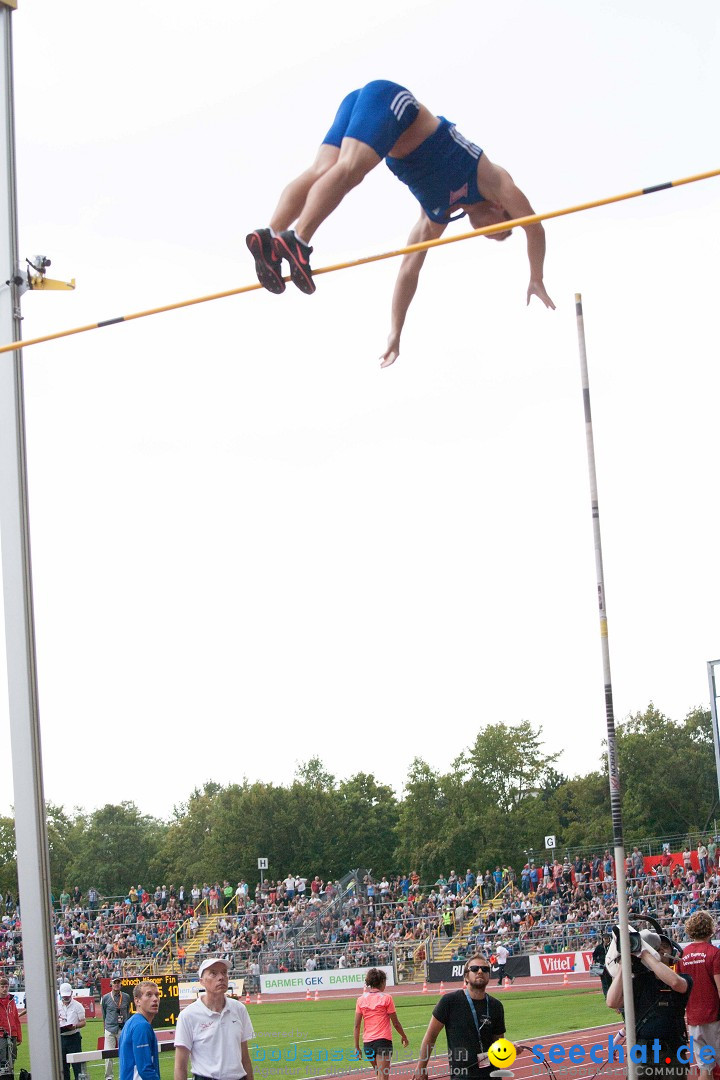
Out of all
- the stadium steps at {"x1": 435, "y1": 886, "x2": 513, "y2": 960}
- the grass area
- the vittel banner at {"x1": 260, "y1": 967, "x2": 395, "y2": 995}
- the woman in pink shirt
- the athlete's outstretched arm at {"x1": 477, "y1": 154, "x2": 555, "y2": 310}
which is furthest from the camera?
the stadium steps at {"x1": 435, "y1": 886, "x2": 513, "y2": 960}

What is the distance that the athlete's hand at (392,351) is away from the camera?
6836mm

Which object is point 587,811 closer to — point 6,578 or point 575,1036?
point 575,1036

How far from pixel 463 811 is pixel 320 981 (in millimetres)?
23404

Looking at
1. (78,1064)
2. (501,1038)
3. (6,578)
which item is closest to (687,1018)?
(501,1038)

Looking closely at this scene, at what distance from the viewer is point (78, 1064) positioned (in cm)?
1023

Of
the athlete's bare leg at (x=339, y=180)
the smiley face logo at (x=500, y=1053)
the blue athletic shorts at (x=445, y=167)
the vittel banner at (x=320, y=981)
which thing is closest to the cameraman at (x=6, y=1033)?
the smiley face logo at (x=500, y=1053)

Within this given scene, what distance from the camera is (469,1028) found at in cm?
515

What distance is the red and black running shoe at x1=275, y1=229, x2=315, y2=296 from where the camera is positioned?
17.6 ft

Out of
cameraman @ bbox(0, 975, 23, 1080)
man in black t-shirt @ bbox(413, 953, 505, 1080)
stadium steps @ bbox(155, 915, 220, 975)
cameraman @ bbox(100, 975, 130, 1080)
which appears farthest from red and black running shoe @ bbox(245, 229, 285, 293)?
stadium steps @ bbox(155, 915, 220, 975)

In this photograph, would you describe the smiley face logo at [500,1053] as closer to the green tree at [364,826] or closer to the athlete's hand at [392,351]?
the athlete's hand at [392,351]

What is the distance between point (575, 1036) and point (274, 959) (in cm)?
1195

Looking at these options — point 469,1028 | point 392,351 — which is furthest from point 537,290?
point 469,1028

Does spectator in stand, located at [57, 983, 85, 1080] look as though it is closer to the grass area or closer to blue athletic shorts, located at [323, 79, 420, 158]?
the grass area

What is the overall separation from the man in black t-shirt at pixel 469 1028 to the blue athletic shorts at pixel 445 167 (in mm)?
3721
